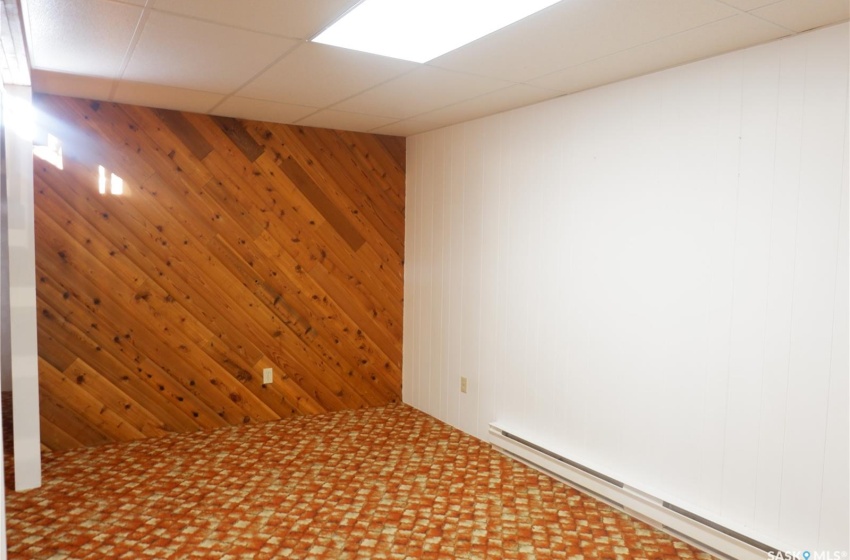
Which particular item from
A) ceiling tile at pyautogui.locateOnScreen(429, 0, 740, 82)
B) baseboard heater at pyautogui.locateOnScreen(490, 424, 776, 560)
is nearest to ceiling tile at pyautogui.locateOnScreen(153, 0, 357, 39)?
ceiling tile at pyautogui.locateOnScreen(429, 0, 740, 82)

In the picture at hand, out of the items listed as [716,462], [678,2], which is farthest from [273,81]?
[716,462]

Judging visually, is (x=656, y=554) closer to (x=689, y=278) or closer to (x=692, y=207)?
(x=689, y=278)

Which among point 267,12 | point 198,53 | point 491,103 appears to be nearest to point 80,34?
point 198,53

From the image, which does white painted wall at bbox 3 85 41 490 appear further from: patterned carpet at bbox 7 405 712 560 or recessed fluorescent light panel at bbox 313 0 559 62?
recessed fluorescent light panel at bbox 313 0 559 62

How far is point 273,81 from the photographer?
3.04 metres

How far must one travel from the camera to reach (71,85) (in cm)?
321

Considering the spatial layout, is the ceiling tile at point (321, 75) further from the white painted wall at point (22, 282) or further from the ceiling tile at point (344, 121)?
the white painted wall at point (22, 282)

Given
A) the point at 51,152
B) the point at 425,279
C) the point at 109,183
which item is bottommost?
the point at 425,279

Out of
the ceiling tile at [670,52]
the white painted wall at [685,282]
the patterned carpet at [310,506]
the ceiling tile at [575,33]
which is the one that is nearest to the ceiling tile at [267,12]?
the ceiling tile at [575,33]

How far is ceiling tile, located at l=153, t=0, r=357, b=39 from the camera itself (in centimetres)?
202

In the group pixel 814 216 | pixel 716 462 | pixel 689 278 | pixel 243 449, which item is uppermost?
pixel 814 216

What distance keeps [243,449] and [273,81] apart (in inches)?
88.6

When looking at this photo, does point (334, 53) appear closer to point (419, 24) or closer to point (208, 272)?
point (419, 24)

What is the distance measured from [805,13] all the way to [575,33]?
780 mm
